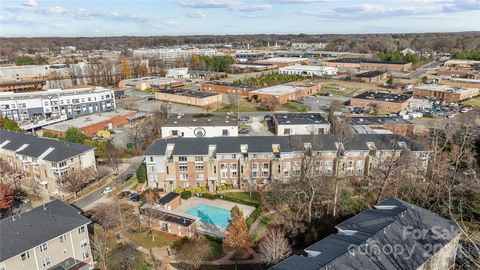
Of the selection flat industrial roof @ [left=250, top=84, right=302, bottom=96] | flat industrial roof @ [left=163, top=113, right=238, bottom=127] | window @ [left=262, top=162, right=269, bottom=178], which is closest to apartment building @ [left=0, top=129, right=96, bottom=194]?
flat industrial roof @ [left=163, top=113, right=238, bottom=127]

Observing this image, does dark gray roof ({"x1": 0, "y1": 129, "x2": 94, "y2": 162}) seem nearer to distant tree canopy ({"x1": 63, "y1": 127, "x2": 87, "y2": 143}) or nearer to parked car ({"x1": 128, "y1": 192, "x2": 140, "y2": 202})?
distant tree canopy ({"x1": 63, "y1": 127, "x2": 87, "y2": 143})

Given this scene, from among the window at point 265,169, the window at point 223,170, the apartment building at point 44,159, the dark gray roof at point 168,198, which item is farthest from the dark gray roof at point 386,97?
the apartment building at point 44,159

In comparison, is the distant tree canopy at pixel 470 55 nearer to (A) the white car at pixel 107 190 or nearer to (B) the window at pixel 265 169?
(B) the window at pixel 265 169

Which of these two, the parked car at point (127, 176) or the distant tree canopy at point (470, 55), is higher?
the distant tree canopy at point (470, 55)

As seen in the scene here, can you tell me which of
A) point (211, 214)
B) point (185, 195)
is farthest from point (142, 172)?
point (211, 214)

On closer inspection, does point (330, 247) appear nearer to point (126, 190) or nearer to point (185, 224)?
point (185, 224)

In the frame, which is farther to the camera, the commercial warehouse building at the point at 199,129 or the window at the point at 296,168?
the commercial warehouse building at the point at 199,129
